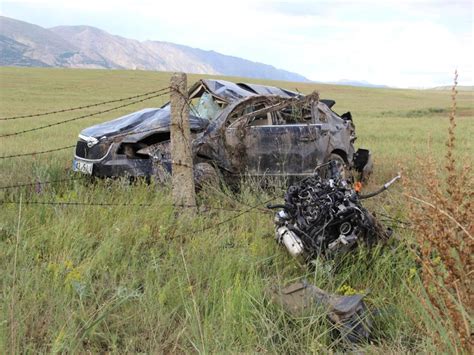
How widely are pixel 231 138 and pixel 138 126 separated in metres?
1.29

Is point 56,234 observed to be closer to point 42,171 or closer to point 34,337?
point 34,337

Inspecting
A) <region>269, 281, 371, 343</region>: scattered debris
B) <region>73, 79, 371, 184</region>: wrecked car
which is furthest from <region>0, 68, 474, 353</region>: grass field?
<region>73, 79, 371, 184</region>: wrecked car

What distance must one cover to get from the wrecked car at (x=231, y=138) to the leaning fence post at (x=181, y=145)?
120 centimetres

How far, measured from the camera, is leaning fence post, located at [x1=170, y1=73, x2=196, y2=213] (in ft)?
16.8

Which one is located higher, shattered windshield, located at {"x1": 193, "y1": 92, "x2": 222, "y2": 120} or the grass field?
shattered windshield, located at {"x1": 193, "y1": 92, "x2": 222, "y2": 120}

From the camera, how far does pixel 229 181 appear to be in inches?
279

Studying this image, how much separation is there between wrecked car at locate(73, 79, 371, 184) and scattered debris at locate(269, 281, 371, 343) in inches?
129

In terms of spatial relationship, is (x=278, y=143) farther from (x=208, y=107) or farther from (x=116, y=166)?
(x=116, y=166)

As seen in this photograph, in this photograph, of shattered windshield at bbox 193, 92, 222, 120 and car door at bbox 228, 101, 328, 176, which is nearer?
car door at bbox 228, 101, 328, 176

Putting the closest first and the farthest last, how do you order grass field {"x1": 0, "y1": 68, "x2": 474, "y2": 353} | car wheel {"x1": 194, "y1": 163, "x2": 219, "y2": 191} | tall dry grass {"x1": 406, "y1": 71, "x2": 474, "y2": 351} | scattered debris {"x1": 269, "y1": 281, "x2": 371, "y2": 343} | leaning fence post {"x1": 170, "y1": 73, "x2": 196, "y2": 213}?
tall dry grass {"x1": 406, "y1": 71, "x2": 474, "y2": 351}
grass field {"x1": 0, "y1": 68, "x2": 474, "y2": 353}
scattered debris {"x1": 269, "y1": 281, "x2": 371, "y2": 343}
leaning fence post {"x1": 170, "y1": 73, "x2": 196, "y2": 213}
car wheel {"x1": 194, "y1": 163, "x2": 219, "y2": 191}

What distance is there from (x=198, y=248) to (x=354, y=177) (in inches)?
179

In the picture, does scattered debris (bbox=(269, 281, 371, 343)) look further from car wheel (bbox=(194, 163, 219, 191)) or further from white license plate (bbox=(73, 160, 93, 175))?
white license plate (bbox=(73, 160, 93, 175))

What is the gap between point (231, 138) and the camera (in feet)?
23.2

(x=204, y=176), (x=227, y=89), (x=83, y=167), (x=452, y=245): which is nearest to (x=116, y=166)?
(x=83, y=167)
